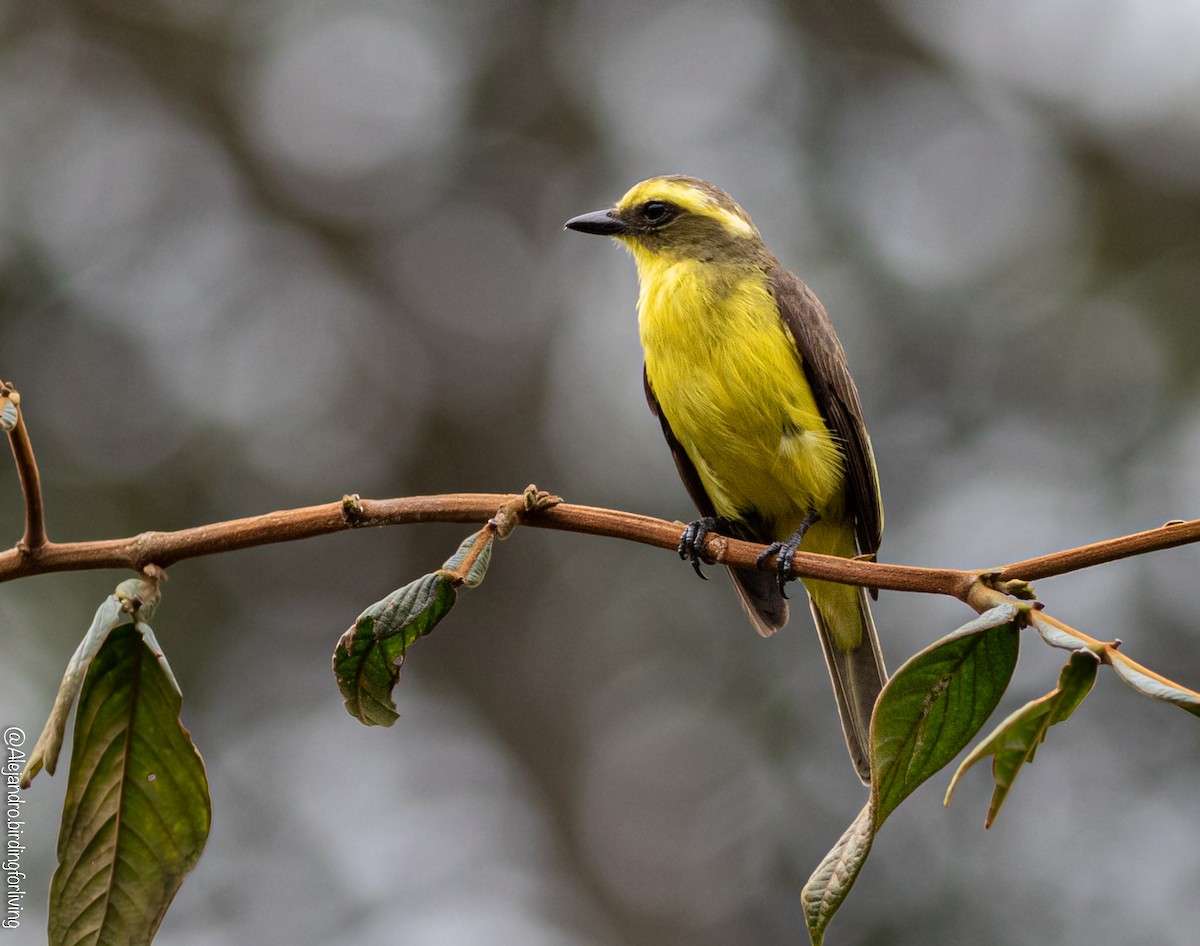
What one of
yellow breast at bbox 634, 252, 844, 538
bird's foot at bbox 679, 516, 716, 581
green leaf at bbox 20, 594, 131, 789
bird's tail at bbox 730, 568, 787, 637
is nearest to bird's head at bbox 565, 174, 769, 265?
yellow breast at bbox 634, 252, 844, 538

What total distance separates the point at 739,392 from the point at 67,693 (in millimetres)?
2290

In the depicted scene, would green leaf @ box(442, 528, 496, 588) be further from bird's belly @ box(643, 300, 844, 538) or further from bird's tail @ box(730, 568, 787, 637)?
bird's tail @ box(730, 568, 787, 637)

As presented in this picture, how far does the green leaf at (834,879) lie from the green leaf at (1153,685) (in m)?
0.39

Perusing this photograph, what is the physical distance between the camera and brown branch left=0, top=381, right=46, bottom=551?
165 centimetres

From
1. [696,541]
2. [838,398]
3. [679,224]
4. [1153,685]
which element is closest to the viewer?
[1153,685]

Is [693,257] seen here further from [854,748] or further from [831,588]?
[854,748]

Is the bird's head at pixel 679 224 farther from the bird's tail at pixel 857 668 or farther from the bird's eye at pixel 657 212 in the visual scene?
the bird's tail at pixel 857 668

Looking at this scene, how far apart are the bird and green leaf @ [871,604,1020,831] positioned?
5.94 feet

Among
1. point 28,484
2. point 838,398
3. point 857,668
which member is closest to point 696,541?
point 838,398

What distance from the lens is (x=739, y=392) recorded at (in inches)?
143

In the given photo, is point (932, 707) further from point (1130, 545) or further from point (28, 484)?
point (28, 484)

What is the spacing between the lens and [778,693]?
9047 mm

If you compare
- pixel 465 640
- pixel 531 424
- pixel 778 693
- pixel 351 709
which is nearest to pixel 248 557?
pixel 465 640

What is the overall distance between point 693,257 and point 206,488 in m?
5.93
